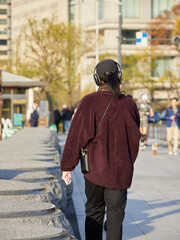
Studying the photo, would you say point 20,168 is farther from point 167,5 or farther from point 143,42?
point 167,5

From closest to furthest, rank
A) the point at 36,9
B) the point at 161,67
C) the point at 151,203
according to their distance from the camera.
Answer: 1. the point at 151,203
2. the point at 161,67
3. the point at 36,9

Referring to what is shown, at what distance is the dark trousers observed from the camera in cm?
512

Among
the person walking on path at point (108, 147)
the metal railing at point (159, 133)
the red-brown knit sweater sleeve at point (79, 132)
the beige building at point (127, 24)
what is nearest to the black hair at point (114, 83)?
the person walking on path at point (108, 147)

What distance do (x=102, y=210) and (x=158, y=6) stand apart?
78.4 meters

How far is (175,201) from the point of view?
33.5 feet

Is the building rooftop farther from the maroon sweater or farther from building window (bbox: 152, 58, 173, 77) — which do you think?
building window (bbox: 152, 58, 173, 77)

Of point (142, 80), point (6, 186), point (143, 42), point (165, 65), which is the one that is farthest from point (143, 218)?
point (165, 65)

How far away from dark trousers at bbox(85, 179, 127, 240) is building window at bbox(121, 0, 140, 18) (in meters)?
76.6

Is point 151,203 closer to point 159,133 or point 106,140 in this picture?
point 106,140

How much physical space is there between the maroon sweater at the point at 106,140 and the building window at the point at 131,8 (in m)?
76.6

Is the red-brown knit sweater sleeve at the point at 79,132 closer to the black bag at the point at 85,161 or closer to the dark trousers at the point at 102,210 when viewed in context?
the black bag at the point at 85,161

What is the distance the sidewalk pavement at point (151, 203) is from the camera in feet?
24.9

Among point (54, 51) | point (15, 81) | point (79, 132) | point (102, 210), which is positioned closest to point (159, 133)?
point (15, 81)

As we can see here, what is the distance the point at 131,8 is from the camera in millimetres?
81250
